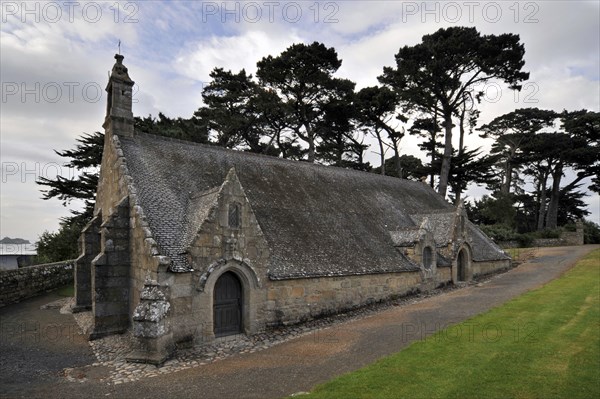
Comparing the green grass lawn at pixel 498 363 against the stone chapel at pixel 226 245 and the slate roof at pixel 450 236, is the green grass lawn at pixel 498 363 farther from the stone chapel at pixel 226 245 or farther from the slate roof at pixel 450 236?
→ the slate roof at pixel 450 236

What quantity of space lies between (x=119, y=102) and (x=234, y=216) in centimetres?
837

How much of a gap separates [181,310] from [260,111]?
27879mm

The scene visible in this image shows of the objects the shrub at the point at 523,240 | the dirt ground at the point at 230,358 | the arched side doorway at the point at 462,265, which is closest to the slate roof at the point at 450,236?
the arched side doorway at the point at 462,265

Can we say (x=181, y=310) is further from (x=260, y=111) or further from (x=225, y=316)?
(x=260, y=111)

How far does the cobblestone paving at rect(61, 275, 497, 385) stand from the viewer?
1036 cm

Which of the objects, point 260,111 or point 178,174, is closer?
point 178,174

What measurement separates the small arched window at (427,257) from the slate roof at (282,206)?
3.50 feet

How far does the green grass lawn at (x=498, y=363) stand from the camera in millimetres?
8594

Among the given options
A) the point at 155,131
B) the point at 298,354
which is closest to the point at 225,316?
the point at 298,354

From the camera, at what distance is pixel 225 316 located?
13500mm

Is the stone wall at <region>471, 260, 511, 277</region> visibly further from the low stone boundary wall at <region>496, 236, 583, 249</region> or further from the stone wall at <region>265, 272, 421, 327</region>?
the low stone boundary wall at <region>496, 236, 583, 249</region>

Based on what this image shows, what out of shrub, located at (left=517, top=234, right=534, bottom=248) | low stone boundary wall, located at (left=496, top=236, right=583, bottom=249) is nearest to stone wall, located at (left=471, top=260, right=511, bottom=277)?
low stone boundary wall, located at (left=496, top=236, right=583, bottom=249)

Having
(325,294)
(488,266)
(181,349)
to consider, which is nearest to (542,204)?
(488,266)

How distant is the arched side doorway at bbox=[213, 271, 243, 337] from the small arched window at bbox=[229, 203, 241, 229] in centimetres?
166
